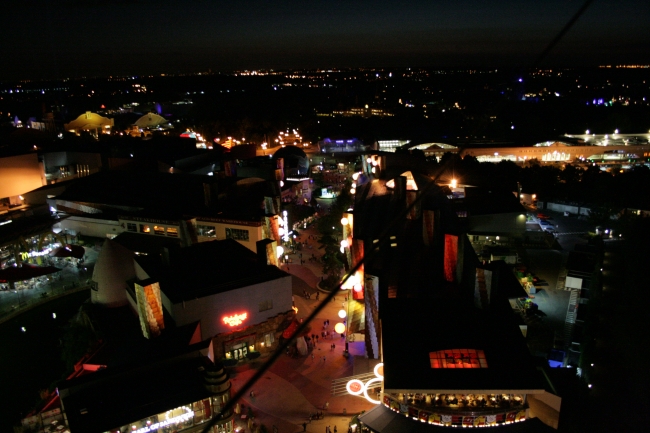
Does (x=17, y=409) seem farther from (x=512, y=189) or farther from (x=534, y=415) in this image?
(x=512, y=189)

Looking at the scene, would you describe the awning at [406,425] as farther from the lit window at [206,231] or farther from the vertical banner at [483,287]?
the lit window at [206,231]

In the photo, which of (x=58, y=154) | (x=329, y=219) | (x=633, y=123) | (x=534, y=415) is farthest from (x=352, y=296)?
(x=633, y=123)

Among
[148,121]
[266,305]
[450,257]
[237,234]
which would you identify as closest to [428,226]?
[450,257]

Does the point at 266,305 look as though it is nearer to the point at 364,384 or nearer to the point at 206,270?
the point at 206,270

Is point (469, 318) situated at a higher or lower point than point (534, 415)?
higher

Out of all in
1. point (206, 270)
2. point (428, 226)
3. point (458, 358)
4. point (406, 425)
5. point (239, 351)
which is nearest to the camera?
point (406, 425)

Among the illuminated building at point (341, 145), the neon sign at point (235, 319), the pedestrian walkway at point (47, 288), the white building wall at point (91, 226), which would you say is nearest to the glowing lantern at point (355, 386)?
the neon sign at point (235, 319)
